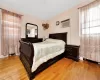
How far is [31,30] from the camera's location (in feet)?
13.9

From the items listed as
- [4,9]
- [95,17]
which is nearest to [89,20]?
[95,17]

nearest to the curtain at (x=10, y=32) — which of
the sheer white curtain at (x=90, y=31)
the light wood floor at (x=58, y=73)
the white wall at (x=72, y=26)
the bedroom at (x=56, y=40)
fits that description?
the bedroom at (x=56, y=40)

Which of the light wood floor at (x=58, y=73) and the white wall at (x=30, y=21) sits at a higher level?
the white wall at (x=30, y=21)

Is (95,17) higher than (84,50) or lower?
higher

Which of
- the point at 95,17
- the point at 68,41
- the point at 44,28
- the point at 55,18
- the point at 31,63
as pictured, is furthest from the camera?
the point at 44,28

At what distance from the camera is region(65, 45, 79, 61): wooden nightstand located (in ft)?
8.95

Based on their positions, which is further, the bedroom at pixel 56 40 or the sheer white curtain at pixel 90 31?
the sheer white curtain at pixel 90 31

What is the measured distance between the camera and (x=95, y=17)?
2.34m

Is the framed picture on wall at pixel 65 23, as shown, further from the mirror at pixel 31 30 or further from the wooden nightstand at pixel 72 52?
the mirror at pixel 31 30

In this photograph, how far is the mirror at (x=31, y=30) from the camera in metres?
4.04

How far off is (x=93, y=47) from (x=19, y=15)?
3746 millimetres

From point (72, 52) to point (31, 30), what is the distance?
2787 mm

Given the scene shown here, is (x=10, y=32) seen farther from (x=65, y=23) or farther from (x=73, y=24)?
(x=73, y=24)

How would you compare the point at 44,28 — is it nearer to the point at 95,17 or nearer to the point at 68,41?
the point at 68,41
